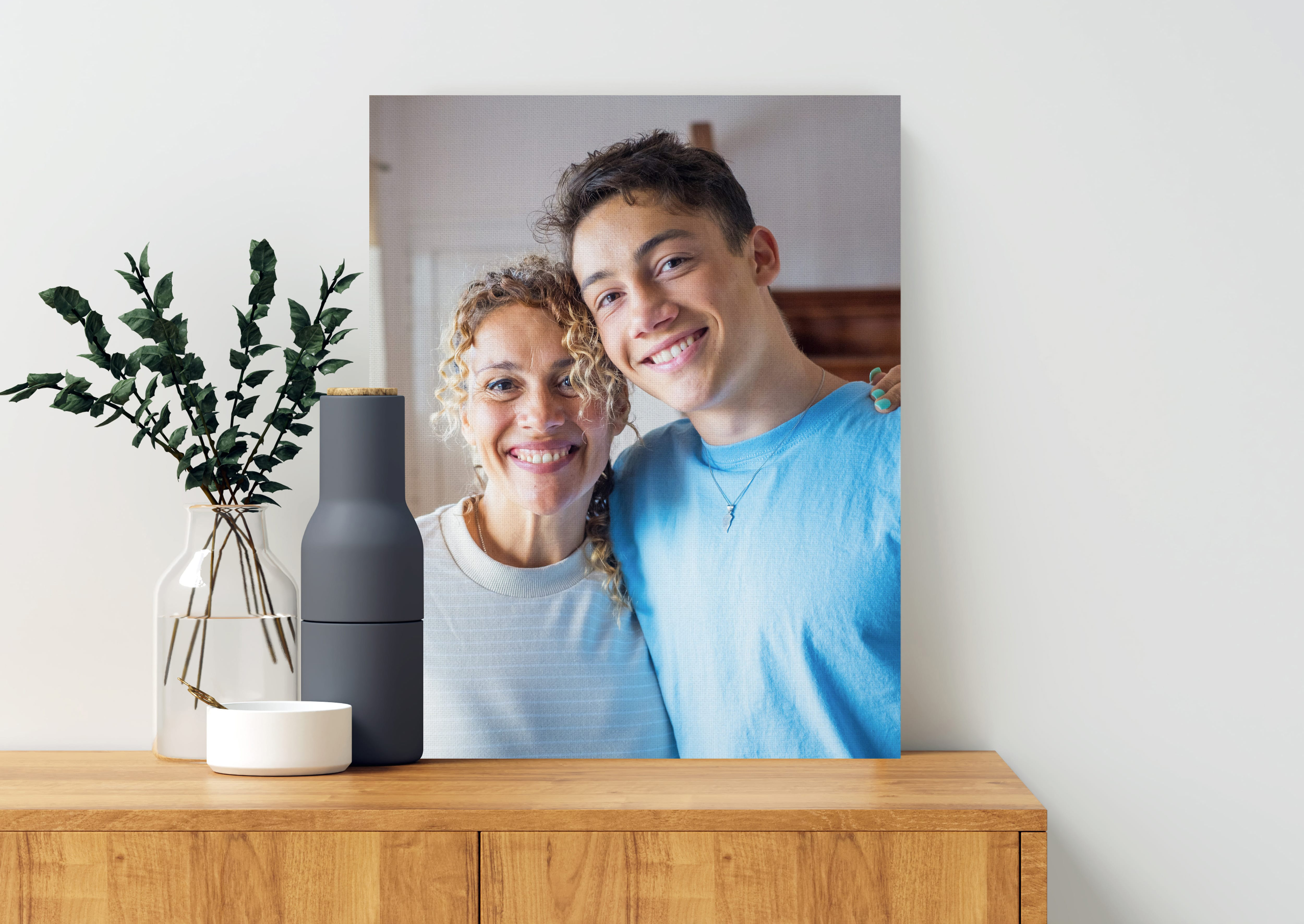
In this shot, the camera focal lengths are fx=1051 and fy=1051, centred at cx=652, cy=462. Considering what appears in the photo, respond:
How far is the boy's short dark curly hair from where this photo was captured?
4.70 feet

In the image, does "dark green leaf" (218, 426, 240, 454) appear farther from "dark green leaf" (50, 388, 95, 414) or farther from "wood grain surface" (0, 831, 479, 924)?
"wood grain surface" (0, 831, 479, 924)

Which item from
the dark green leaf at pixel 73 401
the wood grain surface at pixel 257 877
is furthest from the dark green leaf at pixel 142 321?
the wood grain surface at pixel 257 877

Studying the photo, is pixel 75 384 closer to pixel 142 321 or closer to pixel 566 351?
pixel 142 321

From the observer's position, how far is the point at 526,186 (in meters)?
1.45

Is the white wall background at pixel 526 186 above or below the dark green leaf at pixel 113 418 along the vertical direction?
above

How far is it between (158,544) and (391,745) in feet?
1.58

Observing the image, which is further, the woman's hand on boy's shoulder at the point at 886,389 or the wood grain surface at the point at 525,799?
the woman's hand on boy's shoulder at the point at 886,389

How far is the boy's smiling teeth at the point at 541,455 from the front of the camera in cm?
145

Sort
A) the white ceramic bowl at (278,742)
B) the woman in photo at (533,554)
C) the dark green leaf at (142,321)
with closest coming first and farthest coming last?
the white ceramic bowl at (278,742), the dark green leaf at (142,321), the woman in photo at (533,554)

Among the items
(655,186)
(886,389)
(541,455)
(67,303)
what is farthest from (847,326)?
(67,303)

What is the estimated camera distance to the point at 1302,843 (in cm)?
144

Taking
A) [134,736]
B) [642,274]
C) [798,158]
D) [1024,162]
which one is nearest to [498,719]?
[134,736]

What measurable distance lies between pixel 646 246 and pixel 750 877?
0.80 meters

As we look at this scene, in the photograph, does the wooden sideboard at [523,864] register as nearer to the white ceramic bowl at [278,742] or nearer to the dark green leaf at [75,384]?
the white ceramic bowl at [278,742]
